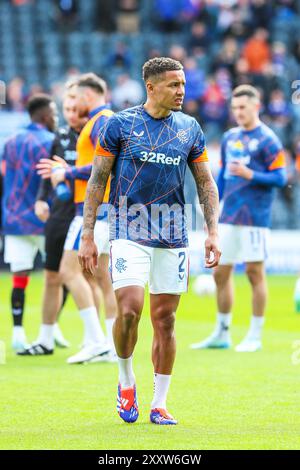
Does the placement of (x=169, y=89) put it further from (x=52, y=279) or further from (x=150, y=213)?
(x=52, y=279)

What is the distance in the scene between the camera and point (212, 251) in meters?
7.34

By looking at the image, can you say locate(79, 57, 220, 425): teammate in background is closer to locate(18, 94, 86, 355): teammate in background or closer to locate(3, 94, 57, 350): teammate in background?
locate(18, 94, 86, 355): teammate in background

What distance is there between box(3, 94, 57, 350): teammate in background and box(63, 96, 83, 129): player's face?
1046 mm

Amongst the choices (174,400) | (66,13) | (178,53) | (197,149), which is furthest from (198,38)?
(197,149)

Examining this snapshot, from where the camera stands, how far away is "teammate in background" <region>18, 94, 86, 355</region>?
427 inches

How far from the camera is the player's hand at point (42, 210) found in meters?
11.1

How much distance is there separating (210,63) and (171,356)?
2065 cm

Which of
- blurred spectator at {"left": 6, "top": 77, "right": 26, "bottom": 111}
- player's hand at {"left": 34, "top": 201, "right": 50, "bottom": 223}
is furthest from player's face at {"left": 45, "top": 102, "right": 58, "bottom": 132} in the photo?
blurred spectator at {"left": 6, "top": 77, "right": 26, "bottom": 111}

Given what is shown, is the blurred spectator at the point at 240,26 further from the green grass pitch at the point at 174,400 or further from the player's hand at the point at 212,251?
the player's hand at the point at 212,251

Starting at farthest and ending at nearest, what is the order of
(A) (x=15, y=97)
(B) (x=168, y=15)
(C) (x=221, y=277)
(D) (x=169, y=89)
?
(B) (x=168, y=15), (A) (x=15, y=97), (C) (x=221, y=277), (D) (x=169, y=89)

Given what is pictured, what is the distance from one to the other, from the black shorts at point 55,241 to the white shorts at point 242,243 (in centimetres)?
178

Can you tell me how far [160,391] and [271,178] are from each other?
4489 mm

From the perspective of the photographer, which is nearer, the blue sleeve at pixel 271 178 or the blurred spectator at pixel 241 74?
the blue sleeve at pixel 271 178

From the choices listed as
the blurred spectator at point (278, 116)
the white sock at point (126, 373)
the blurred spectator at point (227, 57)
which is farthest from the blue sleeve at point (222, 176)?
the blurred spectator at point (227, 57)
